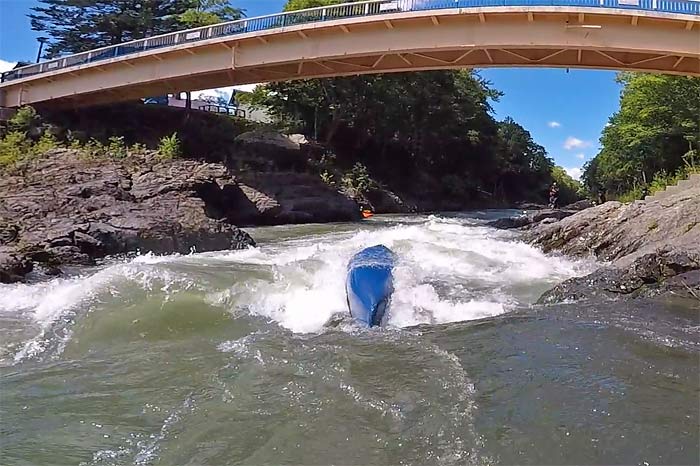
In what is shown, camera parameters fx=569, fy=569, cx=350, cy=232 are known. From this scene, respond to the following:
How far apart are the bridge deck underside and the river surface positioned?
11.4 metres

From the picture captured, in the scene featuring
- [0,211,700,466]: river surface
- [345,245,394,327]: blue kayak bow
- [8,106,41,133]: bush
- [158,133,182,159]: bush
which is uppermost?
[8,106,41,133]: bush

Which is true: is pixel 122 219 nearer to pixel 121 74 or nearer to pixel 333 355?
pixel 333 355

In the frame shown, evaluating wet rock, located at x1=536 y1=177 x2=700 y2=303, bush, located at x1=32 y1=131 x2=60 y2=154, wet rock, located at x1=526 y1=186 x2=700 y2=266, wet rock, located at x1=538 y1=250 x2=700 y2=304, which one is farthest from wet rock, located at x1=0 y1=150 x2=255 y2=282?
wet rock, located at x1=538 y1=250 x2=700 y2=304

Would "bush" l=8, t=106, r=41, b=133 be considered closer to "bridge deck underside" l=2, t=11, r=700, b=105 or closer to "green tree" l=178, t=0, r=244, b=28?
"bridge deck underside" l=2, t=11, r=700, b=105

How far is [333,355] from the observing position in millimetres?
4988

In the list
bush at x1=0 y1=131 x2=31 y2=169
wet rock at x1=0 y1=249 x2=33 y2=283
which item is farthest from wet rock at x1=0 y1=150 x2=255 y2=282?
bush at x1=0 y1=131 x2=31 y2=169

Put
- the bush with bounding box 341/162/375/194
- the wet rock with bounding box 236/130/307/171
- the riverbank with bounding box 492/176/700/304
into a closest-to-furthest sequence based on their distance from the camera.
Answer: the riverbank with bounding box 492/176/700/304
the wet rock with bounding box 236/130/307/171
the bush with bounding box 341/162/375/194

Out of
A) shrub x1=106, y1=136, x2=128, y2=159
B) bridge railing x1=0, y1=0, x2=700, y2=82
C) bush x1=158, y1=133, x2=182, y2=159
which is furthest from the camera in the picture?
bush x1=158, y1=133, x2=182, y2=159

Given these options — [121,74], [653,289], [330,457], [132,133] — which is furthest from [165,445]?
[132,133]

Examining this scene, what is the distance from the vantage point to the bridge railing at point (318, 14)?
50.1 ft

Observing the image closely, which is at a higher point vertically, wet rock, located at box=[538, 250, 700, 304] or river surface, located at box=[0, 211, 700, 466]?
wet rock, located at box=[538, 250, 700, 304]

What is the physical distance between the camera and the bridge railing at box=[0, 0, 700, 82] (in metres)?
15.3

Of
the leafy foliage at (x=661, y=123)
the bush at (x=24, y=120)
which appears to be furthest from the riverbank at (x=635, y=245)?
the bush at (x=24, y=120)

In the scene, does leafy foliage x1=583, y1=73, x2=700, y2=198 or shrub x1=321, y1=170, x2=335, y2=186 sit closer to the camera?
leafy foliage x1=583, y1=73, x2=700, y2=198
